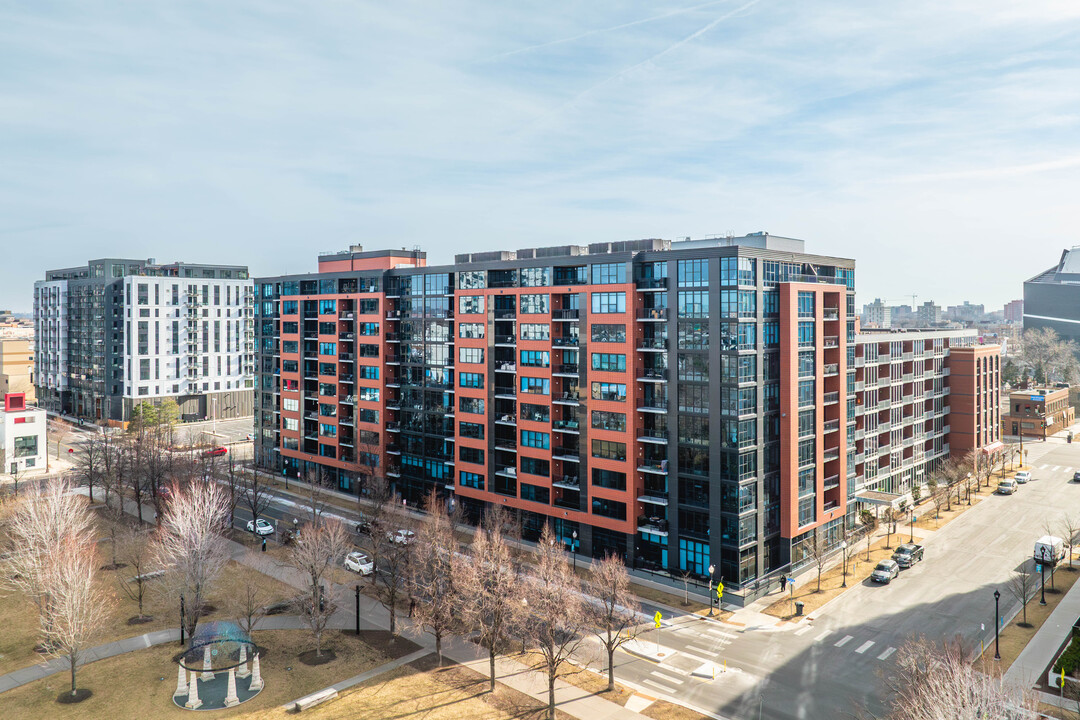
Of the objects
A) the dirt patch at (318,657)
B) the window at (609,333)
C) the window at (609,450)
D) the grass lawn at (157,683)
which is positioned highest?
the window at (609,333)

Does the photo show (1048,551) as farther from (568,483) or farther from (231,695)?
(231,695)

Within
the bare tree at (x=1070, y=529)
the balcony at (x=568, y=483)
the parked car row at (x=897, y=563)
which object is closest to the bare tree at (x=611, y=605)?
the balcony at (x=568, y=483)

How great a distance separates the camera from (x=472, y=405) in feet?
261

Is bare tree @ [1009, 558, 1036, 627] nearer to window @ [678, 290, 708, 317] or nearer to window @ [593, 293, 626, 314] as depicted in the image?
window @ [678, 290, 708, 317]

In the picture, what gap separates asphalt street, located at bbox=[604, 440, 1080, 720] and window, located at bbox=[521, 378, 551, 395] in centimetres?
2735

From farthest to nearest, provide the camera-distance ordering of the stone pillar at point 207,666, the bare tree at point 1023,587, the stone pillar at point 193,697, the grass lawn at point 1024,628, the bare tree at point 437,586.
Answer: the bare tree at point 1023,587
the grass lawn at point 1024,628
the bare tree at point 437,586
the stone pillar at point 207,666
the stone pillar at point 193,697

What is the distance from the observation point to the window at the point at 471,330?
78875mm

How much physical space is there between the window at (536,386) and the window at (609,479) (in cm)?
1013

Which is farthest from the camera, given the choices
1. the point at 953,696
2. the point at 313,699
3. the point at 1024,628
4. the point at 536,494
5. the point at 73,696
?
the point at 536,494

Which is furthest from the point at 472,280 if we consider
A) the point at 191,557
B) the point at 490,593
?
the point at 490,593

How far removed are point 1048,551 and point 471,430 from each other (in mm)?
58790

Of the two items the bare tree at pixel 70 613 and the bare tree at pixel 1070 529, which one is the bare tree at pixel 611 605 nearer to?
the bare tree at pixel 70 613

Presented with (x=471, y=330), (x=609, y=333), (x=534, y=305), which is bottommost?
(x=609, y=333)

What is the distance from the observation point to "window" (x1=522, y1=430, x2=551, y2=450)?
72000 mm
